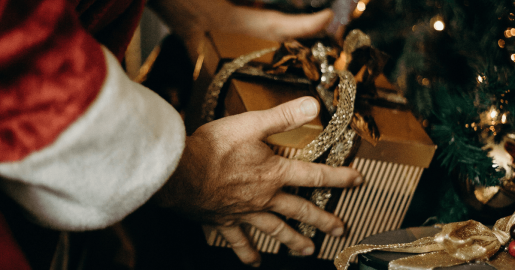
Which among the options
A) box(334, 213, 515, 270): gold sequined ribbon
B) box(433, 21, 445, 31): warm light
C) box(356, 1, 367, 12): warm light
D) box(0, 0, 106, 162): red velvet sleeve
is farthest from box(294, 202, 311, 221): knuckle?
box(356, 1, 367, 12): warm light

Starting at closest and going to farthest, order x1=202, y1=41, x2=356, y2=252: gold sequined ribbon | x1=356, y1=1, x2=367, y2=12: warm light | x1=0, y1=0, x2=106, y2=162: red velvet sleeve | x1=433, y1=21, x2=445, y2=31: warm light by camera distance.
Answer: x1=0, y1=0, x2=106, y2=162: red velvet sleeve
x1=202, y1=41, x2=356, y2=252: gold sequined ribbon
x1=433, y1=21, x2=445, y2=31: warm light
x1=356, y1=1, x2=367, y2=12: warm light

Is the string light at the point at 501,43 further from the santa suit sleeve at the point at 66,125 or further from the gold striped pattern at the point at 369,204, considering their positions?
the santa suit sleeve at the point at 66,125

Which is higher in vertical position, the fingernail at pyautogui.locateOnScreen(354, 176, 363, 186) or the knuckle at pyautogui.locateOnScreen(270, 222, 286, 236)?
the fingernail at pyautogui.locateOnScreen(354, 176, 363, 186)

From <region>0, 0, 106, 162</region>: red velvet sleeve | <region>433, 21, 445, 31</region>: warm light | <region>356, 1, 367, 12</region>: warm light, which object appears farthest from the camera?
<region>356, 1, 367, 12</region>: warm light

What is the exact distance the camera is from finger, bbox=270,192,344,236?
0.46 meters

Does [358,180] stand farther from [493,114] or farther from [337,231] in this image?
Answer: [493,114]

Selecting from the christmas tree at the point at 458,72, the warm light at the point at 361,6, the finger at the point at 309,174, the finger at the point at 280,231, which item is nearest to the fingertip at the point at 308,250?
the finger at the point at 280,231

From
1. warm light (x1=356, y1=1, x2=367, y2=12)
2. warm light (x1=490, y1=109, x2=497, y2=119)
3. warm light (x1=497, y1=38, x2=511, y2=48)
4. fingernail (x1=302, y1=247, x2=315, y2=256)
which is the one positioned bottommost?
fingernail (x1=302, y1=247, x2=315, y2=256)

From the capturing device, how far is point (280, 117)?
16.2 inches

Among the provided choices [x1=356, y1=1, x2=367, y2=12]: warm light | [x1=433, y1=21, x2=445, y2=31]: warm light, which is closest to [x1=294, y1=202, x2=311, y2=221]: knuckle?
[x1=433, y1=21, x2=445, y2=31]: warm light

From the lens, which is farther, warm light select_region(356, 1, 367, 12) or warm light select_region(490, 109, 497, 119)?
warm light select_region(356, 1, 367, 12)

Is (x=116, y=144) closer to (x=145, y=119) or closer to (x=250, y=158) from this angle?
(x=145, y=119)

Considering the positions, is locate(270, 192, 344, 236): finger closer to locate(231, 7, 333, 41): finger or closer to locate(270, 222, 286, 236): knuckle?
locate(270, 222, 286, 236): knuckle

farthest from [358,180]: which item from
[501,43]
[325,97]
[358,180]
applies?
[501,43]
